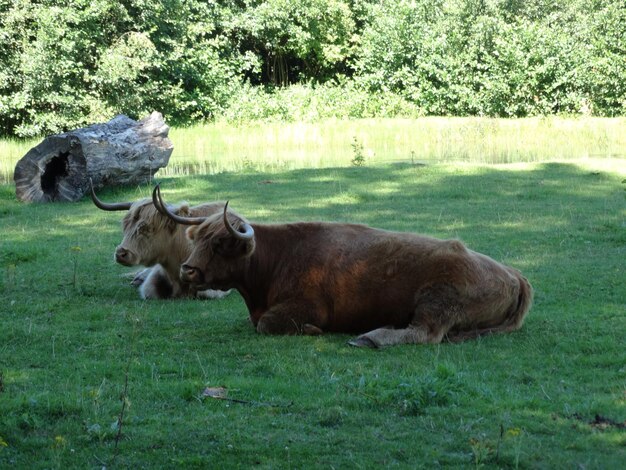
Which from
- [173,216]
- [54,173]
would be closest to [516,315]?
[173,216]

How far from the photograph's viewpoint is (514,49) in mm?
35000

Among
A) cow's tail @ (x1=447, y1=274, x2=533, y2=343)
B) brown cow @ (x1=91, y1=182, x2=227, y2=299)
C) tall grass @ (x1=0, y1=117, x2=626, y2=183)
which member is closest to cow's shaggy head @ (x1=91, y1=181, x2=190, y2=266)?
brown cow @ (x1=91, y1=182, x2=227, y2=299)

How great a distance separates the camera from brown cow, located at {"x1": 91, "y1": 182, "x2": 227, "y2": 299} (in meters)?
9.84

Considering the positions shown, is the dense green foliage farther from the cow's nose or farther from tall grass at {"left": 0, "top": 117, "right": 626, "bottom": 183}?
the cow's nose

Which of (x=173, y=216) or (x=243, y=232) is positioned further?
(x=173, y=216)

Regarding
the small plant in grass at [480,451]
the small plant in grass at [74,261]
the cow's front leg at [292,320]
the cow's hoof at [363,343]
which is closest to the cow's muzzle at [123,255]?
the small plant in grass at [74,261]

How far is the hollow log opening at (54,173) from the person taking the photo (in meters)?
17.1

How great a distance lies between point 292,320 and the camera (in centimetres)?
789

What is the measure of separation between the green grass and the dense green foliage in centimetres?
2032

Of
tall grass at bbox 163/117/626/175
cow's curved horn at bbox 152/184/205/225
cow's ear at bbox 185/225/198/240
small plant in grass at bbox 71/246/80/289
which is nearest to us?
cow's ear at bbox 185/225/198/240

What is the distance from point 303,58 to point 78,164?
28299 mm

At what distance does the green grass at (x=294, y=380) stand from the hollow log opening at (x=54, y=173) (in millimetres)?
4599

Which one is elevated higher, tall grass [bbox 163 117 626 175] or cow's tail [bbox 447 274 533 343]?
tall grass [bbox 163 117 626 175]

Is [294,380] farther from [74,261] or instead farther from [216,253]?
[74,261]
